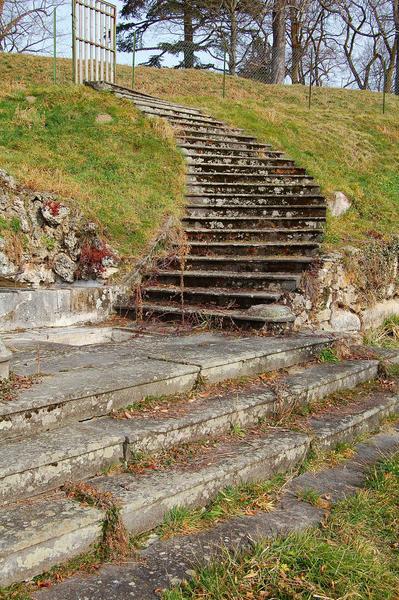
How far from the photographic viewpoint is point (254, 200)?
907 cm

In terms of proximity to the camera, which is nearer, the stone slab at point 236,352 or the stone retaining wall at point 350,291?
the stone slab at point 236,352

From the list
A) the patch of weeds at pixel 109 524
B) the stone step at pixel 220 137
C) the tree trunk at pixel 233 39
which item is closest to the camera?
the patch of weeds at pixel 109 524

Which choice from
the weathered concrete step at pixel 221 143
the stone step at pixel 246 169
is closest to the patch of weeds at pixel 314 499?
the stone step at pixel 246 169

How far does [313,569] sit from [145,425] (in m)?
1.17

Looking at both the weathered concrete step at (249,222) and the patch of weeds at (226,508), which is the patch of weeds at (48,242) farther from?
the patch of weeds at (226,508)

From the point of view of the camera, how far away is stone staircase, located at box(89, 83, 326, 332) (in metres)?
6.12

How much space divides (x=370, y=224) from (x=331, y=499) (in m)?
6.36

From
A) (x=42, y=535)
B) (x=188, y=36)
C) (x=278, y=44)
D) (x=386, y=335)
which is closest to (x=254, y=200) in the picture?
(x=386, y=335)

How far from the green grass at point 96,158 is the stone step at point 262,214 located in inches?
13.4

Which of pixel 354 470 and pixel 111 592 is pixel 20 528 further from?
pixel 354 470

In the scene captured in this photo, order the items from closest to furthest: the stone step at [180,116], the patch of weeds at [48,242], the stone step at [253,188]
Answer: the patch of weeds at [48,242] → the stone step at [253,188] → the stone step at [180,116]

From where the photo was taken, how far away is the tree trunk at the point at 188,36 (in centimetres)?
2520

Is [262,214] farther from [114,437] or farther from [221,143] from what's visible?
[114,437]

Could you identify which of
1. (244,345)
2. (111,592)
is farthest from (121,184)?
(111,592)
